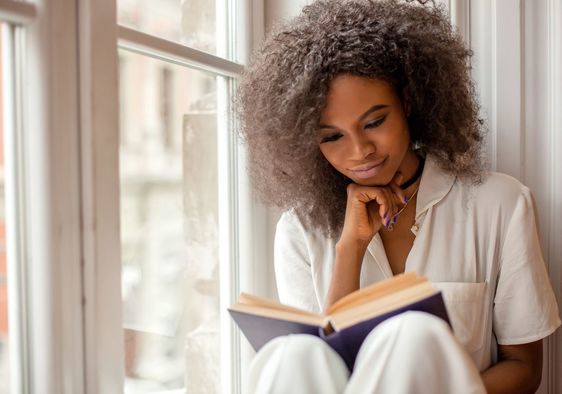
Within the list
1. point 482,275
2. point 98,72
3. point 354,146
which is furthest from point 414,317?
point 98,72

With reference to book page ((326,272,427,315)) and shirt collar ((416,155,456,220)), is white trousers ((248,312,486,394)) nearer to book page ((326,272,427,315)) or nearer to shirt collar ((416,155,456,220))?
book page ((326,272,427,315))

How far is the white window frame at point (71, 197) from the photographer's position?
2.99ft

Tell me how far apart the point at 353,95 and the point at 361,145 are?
9 cm

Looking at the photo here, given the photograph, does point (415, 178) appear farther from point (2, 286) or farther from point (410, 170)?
point (2, 286)

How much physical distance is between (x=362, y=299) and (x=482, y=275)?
1.57 feet

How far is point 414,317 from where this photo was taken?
796 mm

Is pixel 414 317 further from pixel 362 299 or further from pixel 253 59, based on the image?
pixel 253 59

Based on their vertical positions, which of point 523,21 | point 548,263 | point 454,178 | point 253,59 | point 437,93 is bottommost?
point 548,263

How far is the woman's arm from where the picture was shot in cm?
112

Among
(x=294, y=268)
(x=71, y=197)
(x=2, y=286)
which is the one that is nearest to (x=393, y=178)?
(x=294, y=268)

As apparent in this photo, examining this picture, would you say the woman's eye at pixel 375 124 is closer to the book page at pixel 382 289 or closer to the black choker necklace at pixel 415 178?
the black choker necklace at pixel 415 178

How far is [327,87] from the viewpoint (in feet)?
3.63

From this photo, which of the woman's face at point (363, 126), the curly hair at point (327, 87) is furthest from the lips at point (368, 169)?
the curly hair at point (327, 87)

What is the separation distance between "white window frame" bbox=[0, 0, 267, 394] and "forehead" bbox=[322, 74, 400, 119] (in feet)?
1.29
